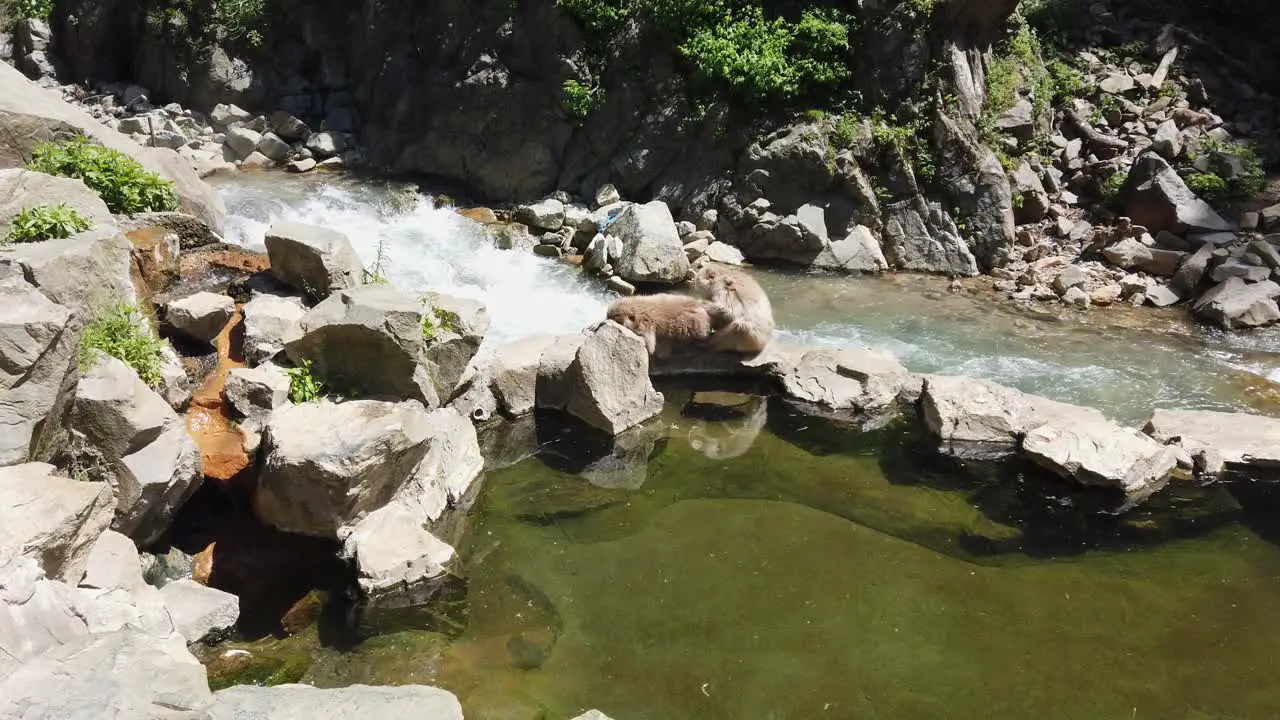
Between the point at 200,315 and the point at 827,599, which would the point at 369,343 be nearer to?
the point at 200,315

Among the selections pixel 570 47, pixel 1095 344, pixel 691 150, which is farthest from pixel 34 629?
pixel 570 47

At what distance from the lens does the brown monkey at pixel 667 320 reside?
32.6 ft

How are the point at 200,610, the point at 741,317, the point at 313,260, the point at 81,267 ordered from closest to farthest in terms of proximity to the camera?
the point at 200,610 → the point at 81,267 → the point at 313,260 → the point at 741,317

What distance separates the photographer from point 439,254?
13.9m

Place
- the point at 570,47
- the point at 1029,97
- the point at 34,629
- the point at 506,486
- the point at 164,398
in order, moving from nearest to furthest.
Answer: the point at 34,629
the point at 164,398
the point at 506,486
the point at 1029,97
the point at 570,47

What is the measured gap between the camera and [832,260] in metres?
14.8

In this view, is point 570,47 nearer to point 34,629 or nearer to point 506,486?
point 506,486

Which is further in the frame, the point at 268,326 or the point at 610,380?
the point at 610,380

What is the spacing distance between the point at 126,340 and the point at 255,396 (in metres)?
1.06

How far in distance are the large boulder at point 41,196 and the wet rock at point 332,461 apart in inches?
110

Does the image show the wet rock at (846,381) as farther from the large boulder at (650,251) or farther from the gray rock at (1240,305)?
the gray rock at (1240,305)

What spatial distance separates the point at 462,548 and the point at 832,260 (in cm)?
942

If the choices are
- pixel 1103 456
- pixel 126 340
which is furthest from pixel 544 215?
pixel 1103 456

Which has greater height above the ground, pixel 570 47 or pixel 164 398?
pixel 570 47
